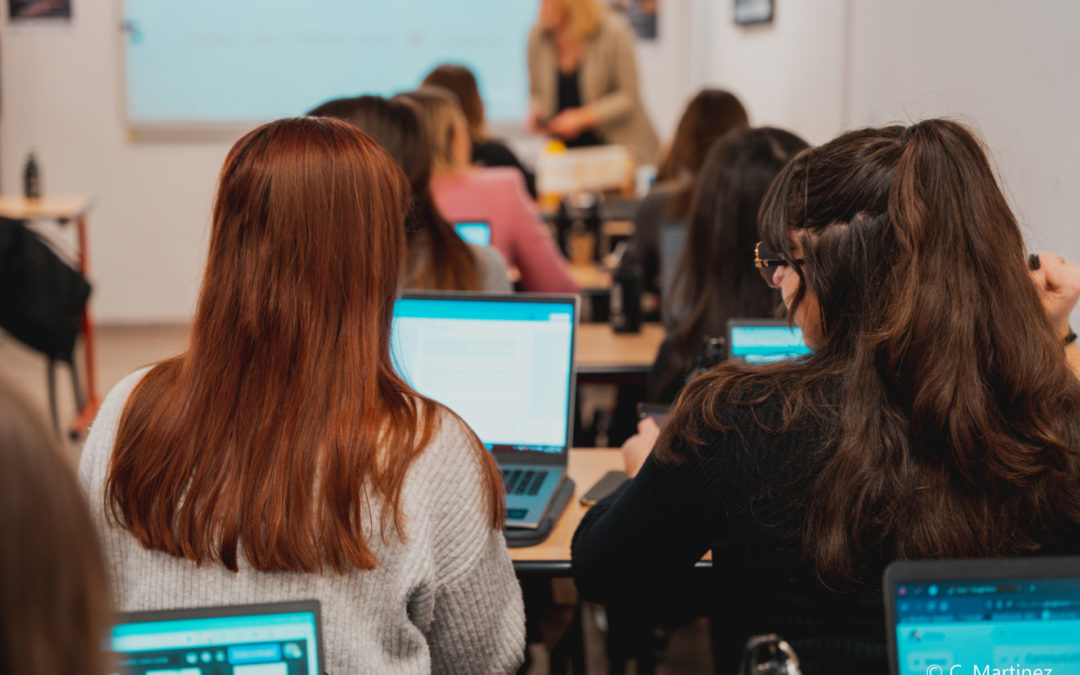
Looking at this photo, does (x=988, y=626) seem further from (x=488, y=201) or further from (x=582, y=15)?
(x=582, y=15)

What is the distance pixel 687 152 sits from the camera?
3596 millimetres

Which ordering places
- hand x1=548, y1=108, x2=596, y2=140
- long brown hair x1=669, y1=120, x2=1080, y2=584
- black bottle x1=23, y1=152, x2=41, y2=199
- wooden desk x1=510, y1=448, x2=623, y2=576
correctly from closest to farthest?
long brown hair x1=669, y1=120, x2=1080, y2=584 → wooden desk x1=510, y1=448, x2=623, y2=576 → black bottle x1=23, y1=152, x2=41, y2=199 → hand x1=548, y1=108, x2=596, y2=140

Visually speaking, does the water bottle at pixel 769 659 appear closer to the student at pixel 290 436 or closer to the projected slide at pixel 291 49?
the student at pixel 290 436

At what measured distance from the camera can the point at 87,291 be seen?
13.5 feet

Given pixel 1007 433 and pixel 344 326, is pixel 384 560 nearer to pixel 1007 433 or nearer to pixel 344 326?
pixel 344 326

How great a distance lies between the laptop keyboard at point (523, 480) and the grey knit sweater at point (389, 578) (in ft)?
1.85

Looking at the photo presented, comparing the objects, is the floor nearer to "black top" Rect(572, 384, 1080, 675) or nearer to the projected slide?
"black top" Rect(572, 384, 1080, 675)

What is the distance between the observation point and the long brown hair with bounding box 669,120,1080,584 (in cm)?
117

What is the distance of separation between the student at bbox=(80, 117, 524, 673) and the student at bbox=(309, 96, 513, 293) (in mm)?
1137

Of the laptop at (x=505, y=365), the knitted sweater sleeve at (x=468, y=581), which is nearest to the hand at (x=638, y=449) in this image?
the laptop at (x=505, y=365)

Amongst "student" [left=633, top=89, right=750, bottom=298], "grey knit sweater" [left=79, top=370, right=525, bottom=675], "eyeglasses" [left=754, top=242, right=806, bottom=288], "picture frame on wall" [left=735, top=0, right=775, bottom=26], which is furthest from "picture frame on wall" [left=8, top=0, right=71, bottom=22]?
"eyeglasses" [left=754, top=242, right=806, bottom=288]

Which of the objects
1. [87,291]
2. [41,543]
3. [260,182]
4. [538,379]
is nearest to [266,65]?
[87,291]

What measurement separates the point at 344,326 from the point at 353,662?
38 centimetres

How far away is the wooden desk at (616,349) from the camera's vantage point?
2955mm
